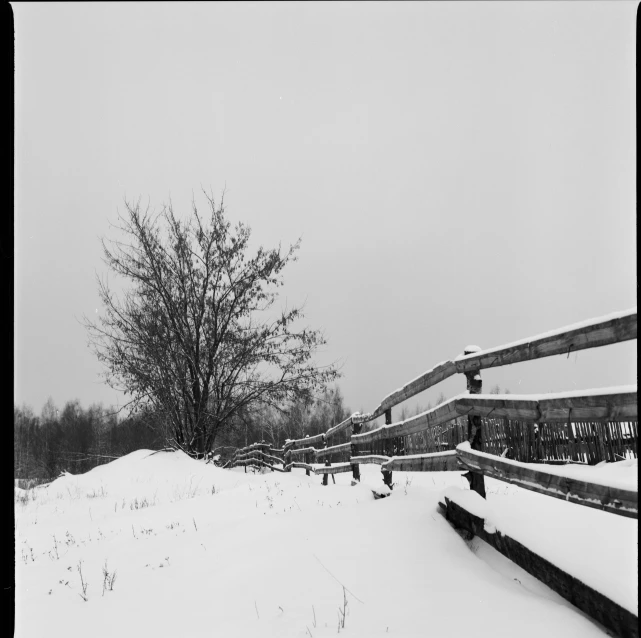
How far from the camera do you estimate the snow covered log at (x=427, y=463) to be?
15.1 feet

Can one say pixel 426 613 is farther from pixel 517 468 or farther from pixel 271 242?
pixel 271 242

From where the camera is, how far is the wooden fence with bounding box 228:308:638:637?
2.45 metres

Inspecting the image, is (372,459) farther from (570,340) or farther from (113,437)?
(113,437)

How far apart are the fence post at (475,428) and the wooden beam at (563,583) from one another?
447 millimetres

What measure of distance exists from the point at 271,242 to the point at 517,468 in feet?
48.6

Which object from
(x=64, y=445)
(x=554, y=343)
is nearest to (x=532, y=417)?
(x=554, y=343)

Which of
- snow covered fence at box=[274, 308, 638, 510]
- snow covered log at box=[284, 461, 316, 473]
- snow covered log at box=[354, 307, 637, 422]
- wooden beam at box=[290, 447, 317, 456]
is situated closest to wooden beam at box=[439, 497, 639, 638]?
snow covered fence at box=[274, 308, 638, 510]

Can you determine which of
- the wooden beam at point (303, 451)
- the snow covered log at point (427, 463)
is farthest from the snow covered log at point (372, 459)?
the wooden beam at point (303, 451)

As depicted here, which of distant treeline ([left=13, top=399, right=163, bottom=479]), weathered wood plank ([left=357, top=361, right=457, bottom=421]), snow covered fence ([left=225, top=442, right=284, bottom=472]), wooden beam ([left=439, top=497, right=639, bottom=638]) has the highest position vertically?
weathered wood plank ([left=357, top=361, right=457, bottom=421])

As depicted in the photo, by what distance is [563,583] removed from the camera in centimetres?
274

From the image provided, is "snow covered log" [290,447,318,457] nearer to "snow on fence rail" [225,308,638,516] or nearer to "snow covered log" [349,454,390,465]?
"snow covered log" [349,454,390,465]

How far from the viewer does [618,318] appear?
2.47m

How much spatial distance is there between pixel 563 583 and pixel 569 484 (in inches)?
21.5

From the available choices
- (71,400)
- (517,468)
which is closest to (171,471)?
(517,468)
